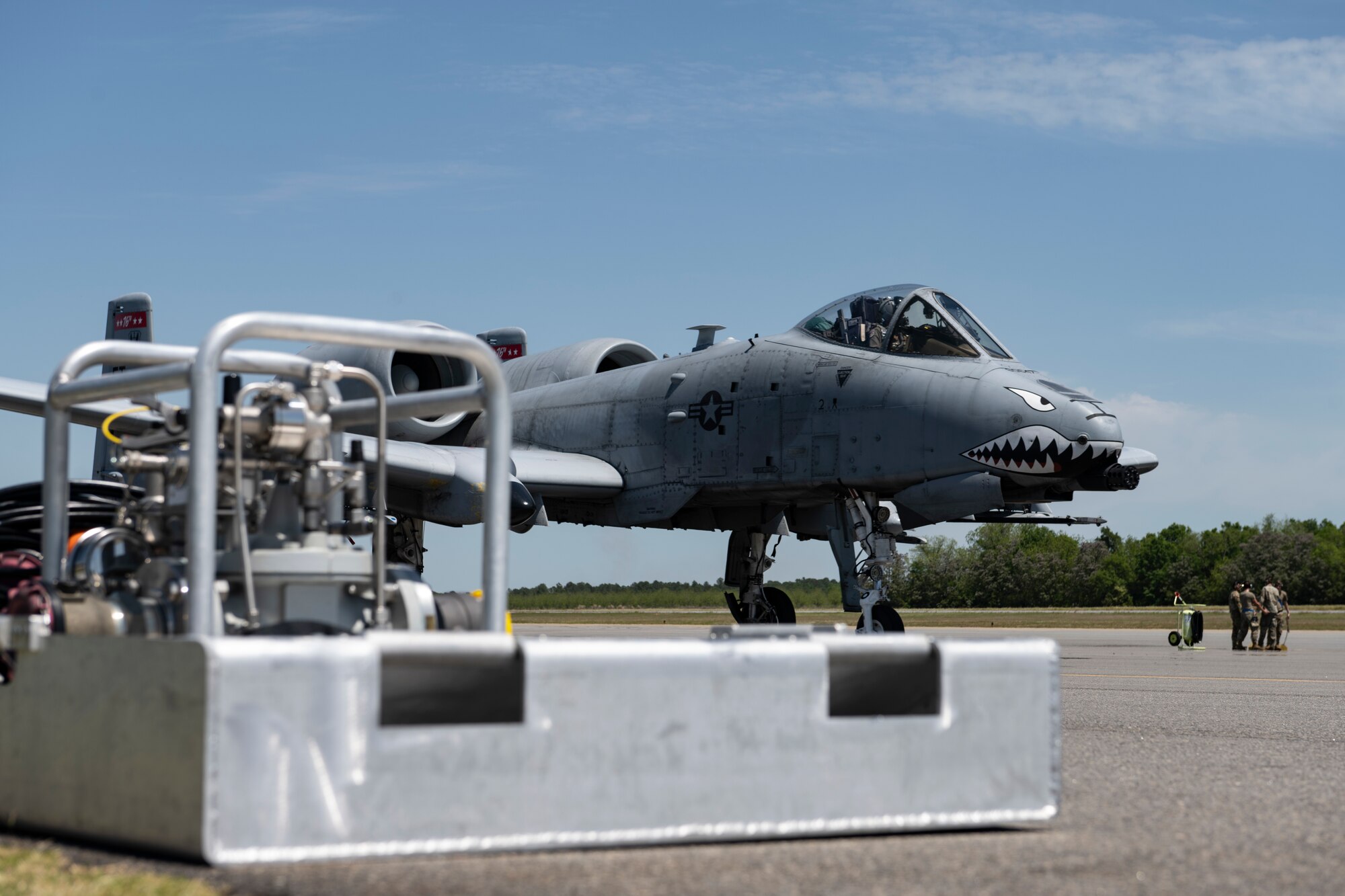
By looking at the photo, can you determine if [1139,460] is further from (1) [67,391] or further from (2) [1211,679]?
(1) [67,391]

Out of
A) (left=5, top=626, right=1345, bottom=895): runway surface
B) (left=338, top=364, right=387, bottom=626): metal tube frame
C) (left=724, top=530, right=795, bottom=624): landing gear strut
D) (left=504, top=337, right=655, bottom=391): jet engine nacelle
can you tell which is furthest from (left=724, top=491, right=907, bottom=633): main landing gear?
(left=338, top=364, right=387, bottom=626): metal tube frame

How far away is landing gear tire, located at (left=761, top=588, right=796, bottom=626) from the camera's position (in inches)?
802

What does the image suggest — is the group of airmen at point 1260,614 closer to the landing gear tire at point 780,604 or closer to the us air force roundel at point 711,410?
the landing gear tire at point 780,604

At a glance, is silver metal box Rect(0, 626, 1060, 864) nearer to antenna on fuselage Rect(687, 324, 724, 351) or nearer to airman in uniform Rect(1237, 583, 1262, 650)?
antenna on fuselage Rect(687, 324, 724, 351)

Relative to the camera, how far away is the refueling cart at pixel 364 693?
14.3 feet

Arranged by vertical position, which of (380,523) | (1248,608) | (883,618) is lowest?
(1248,608)

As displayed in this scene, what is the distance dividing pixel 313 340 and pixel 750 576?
49.1 ft

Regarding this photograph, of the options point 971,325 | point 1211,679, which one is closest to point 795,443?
point 971,325

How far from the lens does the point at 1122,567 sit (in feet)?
399

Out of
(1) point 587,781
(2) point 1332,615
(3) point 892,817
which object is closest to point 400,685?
(1) point 587,781

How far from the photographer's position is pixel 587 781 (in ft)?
15.6

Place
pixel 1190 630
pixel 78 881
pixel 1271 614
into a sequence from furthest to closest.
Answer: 1. pixel 1271 614
2. pixel 1190 630
3. pixel 78 881

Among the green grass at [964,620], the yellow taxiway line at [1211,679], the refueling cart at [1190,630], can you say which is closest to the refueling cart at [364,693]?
the yellow taxiway line at [1211,679]

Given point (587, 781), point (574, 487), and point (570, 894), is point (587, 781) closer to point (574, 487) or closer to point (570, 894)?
point (570, 894)
